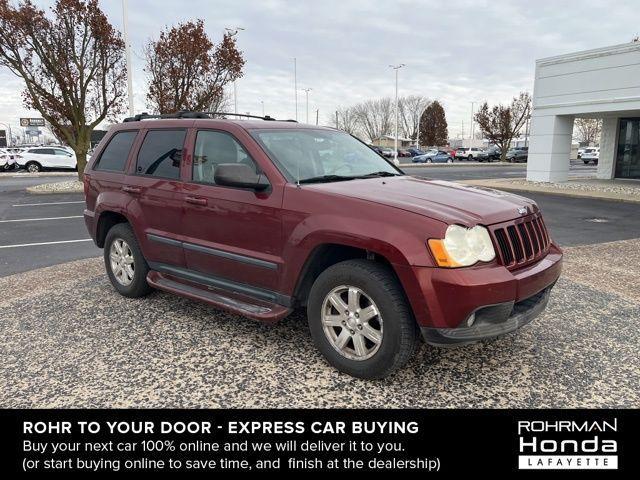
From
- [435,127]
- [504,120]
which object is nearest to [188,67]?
[504,120]

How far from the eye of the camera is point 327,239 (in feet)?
10.8

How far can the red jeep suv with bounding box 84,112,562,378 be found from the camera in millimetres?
2984

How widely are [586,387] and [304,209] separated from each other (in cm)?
220

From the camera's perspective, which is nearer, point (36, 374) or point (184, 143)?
point (36, 374)

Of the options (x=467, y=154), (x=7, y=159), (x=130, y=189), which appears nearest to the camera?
(x=130, y=189)

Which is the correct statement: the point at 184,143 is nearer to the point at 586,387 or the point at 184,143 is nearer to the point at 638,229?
the point at 586,387

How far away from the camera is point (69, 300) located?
509 cm

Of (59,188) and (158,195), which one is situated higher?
(158,195)

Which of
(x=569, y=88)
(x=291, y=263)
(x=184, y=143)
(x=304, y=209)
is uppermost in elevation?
(x=569, y=88)
